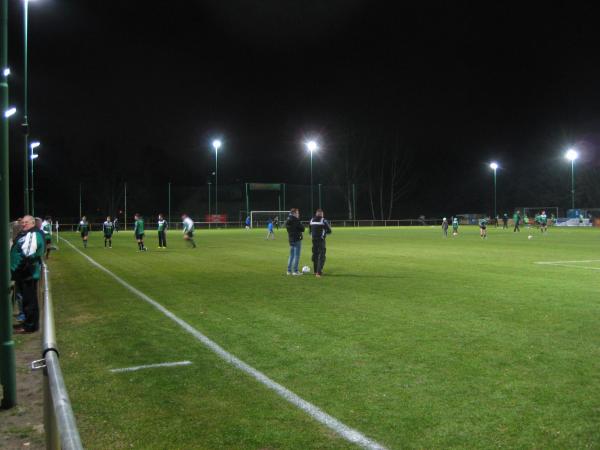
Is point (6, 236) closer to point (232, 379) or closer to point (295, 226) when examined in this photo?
point (232, 379)

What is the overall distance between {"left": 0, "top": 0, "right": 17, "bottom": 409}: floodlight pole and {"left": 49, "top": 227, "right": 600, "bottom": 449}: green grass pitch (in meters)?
0.61

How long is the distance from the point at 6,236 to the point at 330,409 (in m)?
3.64

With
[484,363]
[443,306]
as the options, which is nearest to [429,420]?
[484,363]

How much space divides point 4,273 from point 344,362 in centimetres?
384

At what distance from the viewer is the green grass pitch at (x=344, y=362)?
4484 mm

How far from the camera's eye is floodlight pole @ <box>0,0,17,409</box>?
17.5 ft

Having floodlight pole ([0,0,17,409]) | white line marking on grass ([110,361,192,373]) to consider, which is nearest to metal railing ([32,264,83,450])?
floodlight pole ([0,0,17,409])

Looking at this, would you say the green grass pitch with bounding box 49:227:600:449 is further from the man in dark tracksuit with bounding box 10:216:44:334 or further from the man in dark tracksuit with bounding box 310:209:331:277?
the man in dark tracksuit with bounding box 310:209:331:277

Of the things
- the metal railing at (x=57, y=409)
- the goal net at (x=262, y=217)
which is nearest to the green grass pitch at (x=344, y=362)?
the metal railing at (x=57, y=409)

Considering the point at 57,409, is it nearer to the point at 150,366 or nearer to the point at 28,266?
the point at 150,366

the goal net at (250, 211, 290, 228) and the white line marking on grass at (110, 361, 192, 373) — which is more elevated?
the goal net at (250, 211, 290, 228)

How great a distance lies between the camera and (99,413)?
4.96 m

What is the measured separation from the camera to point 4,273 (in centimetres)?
540

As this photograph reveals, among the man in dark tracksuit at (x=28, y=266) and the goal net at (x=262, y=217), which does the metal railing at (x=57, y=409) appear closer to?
the man in dark tracksuit at (x=28, y=266)
